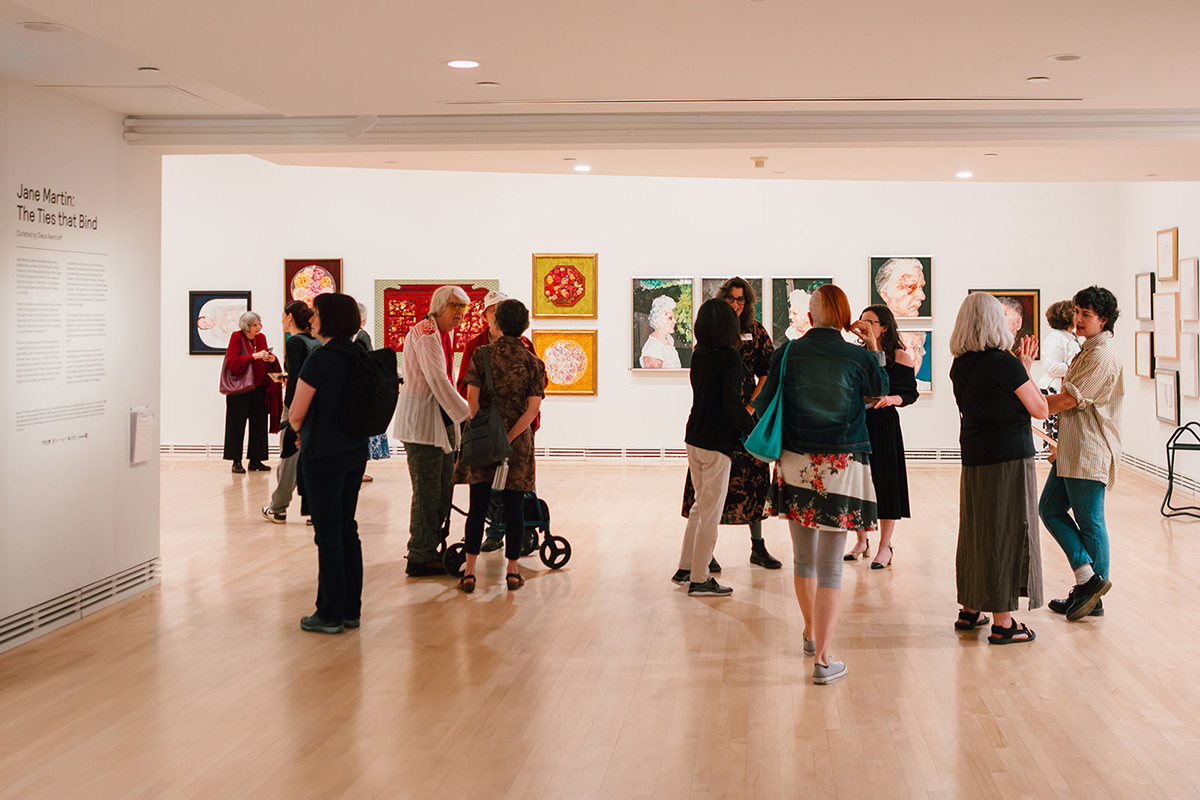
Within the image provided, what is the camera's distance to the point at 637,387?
12977 mm

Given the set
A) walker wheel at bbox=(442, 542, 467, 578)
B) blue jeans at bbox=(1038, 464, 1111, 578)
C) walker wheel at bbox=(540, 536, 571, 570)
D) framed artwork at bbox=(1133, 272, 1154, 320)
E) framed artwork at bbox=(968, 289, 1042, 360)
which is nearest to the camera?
blue jeans at bbox=(1038, 464, 1111, 578)

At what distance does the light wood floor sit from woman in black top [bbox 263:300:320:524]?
1467 millimetres

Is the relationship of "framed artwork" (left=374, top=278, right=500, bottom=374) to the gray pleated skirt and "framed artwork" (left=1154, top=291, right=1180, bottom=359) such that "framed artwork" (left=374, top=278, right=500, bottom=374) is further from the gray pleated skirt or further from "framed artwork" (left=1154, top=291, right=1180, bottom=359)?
the gray pleated skirt

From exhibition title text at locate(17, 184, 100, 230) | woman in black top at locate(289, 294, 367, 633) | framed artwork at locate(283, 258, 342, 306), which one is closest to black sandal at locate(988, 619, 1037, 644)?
woman in black top at locate(289, 294, 367, 633)

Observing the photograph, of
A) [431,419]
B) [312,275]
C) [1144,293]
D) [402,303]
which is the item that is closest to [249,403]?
[312,275]

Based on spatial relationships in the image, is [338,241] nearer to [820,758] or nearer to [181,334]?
[181,334]

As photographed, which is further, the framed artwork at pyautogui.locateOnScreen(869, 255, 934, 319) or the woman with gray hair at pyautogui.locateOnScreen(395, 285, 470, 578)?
the framed artwork at pyautogui.locateOnScreen(869, 255, 934, 319)

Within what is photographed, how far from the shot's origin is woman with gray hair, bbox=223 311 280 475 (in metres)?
12.1

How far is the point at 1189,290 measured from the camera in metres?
10.3

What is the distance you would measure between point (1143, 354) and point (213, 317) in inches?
417

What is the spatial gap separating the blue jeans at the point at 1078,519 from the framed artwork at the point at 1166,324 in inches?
212

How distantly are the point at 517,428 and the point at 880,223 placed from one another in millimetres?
7592

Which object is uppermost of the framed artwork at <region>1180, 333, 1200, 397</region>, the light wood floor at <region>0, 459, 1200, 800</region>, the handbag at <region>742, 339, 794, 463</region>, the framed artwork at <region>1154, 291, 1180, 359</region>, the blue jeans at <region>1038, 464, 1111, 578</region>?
the framed artwork at <region>1154, 291, 1180, 359</region>

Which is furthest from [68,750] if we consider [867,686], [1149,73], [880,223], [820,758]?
[880,223]
